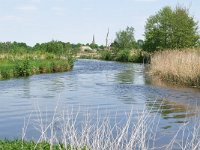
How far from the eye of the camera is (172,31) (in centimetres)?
5106

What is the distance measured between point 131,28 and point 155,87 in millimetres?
79113

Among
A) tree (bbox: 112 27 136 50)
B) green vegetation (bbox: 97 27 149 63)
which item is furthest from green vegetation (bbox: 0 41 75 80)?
tree (bbox: 112 27 136 50)

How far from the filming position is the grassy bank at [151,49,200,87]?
23125mm

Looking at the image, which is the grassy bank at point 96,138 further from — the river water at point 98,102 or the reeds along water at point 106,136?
the river water at point 98,102

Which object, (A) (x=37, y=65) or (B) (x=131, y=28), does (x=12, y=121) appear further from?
(B) (x=131, y=28)

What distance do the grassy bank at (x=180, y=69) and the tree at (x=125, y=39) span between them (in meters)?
67.6

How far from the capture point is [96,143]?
629 centimetres

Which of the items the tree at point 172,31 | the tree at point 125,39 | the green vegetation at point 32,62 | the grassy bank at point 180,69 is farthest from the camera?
the tree at point 125,39

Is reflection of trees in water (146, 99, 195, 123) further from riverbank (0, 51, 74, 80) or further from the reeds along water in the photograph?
riverbank (0, 51, 74, 80)

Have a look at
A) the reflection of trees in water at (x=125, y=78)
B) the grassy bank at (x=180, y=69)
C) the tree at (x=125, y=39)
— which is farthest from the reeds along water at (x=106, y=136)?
the tree at (x=125, y=39)

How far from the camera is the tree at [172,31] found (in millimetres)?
48312

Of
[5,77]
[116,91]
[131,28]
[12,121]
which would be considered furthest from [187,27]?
[131,28]

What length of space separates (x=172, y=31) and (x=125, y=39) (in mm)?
47745

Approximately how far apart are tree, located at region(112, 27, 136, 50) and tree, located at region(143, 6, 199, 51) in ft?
119
